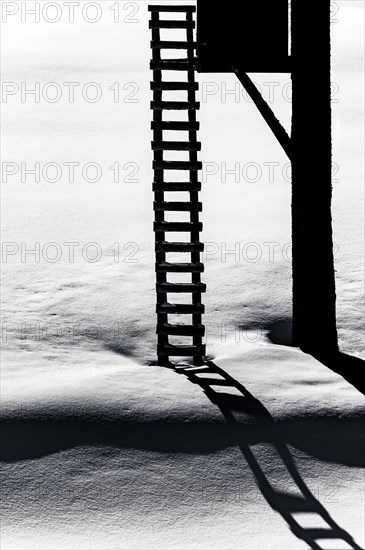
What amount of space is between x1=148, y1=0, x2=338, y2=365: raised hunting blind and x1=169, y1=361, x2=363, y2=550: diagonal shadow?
900mm

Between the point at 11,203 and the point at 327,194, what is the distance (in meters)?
5.76

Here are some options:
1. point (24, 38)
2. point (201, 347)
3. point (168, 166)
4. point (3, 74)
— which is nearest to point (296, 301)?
point (201, 347)

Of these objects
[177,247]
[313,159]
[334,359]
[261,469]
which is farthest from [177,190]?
[261,469]

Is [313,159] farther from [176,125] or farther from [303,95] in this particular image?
[176,125]

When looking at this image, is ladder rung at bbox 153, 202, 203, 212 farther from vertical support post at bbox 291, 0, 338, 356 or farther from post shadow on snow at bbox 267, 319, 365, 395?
post shadow on snow at bbox 267, 319, 365, 395

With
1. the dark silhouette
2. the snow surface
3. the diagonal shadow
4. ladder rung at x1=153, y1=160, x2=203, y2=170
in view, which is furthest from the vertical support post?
the diagonal shadow

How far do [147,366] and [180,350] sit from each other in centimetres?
53

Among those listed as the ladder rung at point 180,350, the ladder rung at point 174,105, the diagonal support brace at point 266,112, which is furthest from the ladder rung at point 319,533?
the ladder rung at point 174,105

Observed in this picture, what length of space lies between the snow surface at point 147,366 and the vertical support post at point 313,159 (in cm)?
58

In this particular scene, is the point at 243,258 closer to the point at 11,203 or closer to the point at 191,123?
the point at 191,123

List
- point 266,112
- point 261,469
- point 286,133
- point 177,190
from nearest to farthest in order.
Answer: point 261,469, point 266,112, point 286,133, point 177,190

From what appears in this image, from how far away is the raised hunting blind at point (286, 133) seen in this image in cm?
947

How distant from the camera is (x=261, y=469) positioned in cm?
728

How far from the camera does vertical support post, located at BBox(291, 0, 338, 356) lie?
9.56 meters
